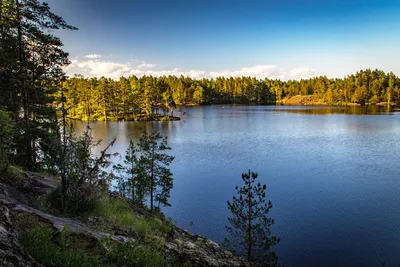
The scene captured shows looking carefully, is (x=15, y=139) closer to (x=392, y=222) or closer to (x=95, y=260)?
(x=95, y=260)

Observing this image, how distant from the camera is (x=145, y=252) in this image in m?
7.93

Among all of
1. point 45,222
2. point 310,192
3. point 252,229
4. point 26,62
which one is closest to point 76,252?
point 45,222

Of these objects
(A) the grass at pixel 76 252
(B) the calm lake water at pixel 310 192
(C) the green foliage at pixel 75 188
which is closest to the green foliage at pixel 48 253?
(A) the grass at pixel 76 252

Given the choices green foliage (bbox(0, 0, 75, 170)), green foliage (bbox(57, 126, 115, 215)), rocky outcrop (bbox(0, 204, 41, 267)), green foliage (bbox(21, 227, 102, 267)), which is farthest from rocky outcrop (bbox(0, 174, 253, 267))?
green foliage (bbox(0, 0, 75, 170))

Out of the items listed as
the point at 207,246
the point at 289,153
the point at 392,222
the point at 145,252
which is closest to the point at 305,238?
the point at 392,222

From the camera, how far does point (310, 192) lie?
96.0 ft

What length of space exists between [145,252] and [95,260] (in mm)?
1761

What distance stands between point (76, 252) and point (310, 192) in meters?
→ 26.7

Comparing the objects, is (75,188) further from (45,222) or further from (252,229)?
(252,229)

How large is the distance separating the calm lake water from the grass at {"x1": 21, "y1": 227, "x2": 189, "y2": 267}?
577 inches

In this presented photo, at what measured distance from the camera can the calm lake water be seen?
67.1 feet

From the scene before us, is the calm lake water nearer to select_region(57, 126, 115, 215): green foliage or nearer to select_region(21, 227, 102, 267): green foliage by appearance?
select_region(57, 126, 115, 215): green foliage

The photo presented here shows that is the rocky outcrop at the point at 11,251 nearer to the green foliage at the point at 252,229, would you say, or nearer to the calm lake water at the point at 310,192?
the green foliage at the point at 252,229

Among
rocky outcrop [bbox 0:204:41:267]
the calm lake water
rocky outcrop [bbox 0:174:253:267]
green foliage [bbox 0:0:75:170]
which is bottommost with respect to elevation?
the calm lake water
